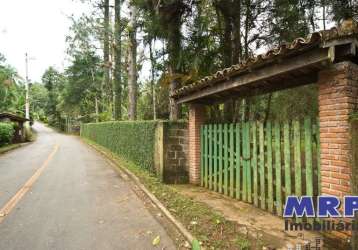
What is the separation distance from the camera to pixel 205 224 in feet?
16.9

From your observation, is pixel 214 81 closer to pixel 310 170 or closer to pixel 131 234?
pixel 310 170

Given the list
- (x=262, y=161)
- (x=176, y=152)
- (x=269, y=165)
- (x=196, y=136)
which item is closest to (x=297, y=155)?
(x=269, y=165)

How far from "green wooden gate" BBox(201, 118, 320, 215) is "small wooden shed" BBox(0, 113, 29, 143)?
27.3 meters

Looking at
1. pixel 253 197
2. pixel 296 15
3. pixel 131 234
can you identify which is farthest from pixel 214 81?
pixel 296 15

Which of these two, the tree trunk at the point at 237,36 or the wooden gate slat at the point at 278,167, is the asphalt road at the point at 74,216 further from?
the tree trunk at the point at 237,36

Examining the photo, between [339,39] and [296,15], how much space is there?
621cm

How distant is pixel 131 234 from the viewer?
16.1 feet

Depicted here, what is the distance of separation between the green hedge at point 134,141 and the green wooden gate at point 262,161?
9.67ft

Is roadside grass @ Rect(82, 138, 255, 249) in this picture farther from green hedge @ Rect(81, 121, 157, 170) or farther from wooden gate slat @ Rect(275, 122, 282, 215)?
green hedge @ Rect(81, 121, 157, 170)

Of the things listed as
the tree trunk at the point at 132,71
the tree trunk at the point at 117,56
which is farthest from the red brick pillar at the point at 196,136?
the tree trunk at the point at 117,56

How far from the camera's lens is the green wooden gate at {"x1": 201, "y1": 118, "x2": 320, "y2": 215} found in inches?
208

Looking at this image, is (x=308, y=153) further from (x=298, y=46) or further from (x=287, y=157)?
(x=298, y=46)

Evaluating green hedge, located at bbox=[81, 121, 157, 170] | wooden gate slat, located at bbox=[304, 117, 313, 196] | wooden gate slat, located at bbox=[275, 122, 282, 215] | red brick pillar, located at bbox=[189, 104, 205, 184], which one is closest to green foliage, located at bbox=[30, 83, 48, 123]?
green hedge, located at bbox=[81, 121, 157, 170]

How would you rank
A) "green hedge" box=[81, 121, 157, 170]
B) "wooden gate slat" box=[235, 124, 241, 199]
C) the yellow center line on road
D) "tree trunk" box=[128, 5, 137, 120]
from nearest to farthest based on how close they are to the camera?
the yellow center line on road < "wooden gate slat" box=[235, 124, 241, 199] < "green hedge" box=[81, 121, 157, 170] < "tree trunk" box=[128, 5, 137, 120]
